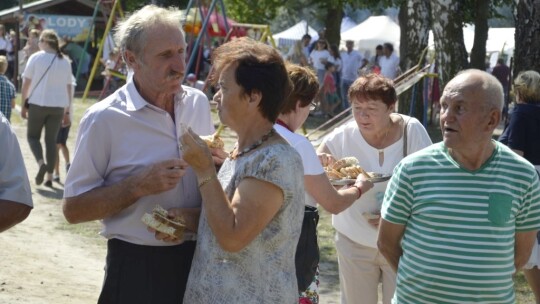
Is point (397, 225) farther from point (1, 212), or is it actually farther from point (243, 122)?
point (1, 212)

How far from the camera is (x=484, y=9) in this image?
24.9m

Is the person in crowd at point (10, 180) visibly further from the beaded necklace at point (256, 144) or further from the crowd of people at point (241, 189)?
the beaded necklace at point (256, 144)

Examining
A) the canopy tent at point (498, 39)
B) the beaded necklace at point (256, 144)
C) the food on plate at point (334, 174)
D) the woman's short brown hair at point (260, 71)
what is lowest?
the canopy tent at point (498, 39)

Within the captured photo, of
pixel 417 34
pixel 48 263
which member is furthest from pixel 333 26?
pixel 48 263

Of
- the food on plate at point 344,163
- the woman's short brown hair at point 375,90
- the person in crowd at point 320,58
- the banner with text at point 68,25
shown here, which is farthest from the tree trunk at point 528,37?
the banner with text at point 68,25

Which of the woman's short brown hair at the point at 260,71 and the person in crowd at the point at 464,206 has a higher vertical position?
the woman's short brown hair at the point at 260,71

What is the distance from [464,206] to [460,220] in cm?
6

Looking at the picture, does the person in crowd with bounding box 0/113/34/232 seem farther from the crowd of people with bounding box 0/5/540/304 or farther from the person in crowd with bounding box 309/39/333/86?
the person in crowd with bounding box 309/39/333/86

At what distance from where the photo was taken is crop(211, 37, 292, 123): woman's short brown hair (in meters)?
3.33

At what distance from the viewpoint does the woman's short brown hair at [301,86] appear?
4559mm

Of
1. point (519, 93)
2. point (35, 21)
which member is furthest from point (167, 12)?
point (35, 21)

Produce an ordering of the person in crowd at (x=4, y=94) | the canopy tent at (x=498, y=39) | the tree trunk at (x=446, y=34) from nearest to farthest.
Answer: the person in crowd at (x=4, y=94) → the tree trunk at (x=446, y=34) → the canopy tent at (x=498, y=39)

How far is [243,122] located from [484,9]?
74.0ft

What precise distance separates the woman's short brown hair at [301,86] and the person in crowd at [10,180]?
4.83ft
